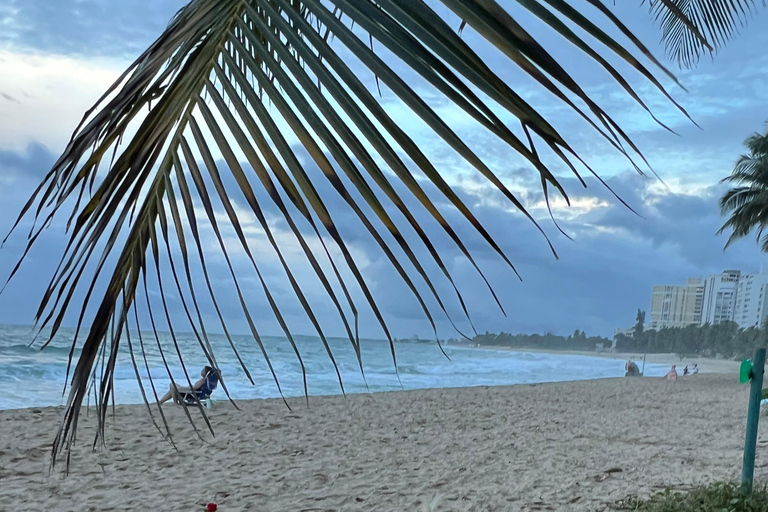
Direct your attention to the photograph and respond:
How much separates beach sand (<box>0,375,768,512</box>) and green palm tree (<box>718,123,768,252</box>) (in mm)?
12210

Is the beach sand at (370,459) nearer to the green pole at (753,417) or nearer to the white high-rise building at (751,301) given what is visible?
the green pole at (753,417)

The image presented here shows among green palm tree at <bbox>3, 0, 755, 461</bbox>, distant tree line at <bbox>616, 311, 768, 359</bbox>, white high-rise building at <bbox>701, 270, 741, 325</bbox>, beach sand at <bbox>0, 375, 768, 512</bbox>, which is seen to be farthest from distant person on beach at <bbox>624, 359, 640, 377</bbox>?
white high-rise building at <bbox>701, 270, 741, 325</bbox>

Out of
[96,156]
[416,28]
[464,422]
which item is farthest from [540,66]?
[464,422]

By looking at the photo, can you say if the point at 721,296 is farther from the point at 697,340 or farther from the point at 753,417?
the point at 753,417

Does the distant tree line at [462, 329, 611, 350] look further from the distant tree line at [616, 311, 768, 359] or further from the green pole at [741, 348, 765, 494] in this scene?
the green pole at [741, 348, 765, 494]

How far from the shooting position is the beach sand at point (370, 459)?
4406 mm

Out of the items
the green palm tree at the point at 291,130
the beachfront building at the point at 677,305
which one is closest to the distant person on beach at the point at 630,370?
the green palm tree at the point at 291,130

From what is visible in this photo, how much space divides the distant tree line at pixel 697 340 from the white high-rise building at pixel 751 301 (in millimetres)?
625

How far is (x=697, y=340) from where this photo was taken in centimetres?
5441

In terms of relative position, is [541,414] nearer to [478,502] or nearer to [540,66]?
[478,502]

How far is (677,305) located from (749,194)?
43.5 metres

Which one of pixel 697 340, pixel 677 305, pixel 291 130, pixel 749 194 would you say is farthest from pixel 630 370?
pixel 677 305

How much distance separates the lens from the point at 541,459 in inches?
225

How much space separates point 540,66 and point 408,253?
18 centimetres
